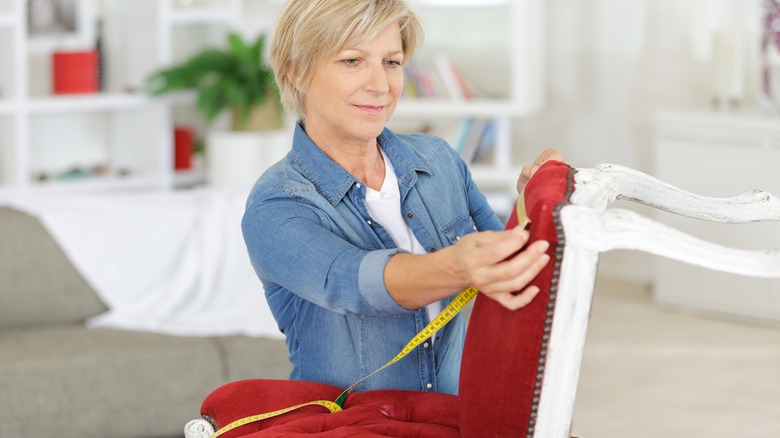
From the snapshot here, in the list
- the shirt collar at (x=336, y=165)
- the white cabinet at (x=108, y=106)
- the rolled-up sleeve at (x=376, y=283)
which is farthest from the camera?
the white cabinet at (x=108, y=106)

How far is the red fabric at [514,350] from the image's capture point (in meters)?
1.12

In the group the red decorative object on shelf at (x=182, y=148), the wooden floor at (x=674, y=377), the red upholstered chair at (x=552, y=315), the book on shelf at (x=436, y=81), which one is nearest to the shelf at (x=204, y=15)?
the red decorative object on shelf at (x=182, y=148)

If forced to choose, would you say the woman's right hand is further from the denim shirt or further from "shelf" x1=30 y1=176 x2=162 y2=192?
"shelf" x1=30 y1=176 x2=162 y2=192

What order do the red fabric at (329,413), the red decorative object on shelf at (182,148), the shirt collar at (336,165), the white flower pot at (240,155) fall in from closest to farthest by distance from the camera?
1. the red fabric at (329,413)
2. the shirt collar at (336,165)
3. the white flower pot at (240,155)
4. the red decorative object on shelf at (182,148)

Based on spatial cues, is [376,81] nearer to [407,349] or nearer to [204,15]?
[407,349]

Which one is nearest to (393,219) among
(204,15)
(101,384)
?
(101,384)

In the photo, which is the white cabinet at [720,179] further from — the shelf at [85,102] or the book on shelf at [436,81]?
the shelf at [85,102]

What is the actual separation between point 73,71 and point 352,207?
4108 mm

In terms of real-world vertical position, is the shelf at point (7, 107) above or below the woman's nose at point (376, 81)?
below

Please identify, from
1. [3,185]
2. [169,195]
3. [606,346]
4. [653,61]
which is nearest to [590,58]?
[653,61]

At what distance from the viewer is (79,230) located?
3.44 m

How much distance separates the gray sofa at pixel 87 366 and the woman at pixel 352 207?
157 cm

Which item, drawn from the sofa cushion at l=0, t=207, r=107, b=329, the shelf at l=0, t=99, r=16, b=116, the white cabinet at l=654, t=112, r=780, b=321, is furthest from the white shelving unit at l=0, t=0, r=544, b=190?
the sofa cushion at l=0, t=207, r=107, b=329

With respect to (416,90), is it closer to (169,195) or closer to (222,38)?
(222,38)
